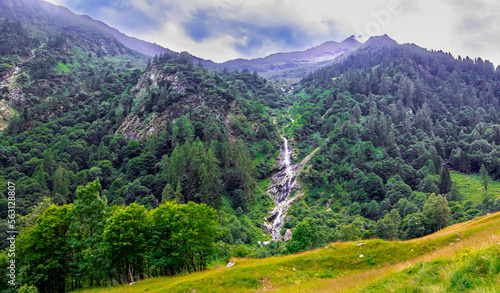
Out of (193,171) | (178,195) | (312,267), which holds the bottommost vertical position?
(312,267)

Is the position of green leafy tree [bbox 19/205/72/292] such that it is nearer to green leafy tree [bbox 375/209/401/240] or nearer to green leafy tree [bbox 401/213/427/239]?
green leafy tree [bbox 375/209/401/240]

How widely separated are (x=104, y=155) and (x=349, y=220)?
368 feet

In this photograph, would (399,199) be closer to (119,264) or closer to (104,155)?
(119,264)

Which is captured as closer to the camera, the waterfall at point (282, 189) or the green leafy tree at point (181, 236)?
the green leafy tree at point (181, 236)

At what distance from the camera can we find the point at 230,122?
15612cm

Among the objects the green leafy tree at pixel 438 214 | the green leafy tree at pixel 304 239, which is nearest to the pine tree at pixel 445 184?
the green leafy tree at pixel 438 214

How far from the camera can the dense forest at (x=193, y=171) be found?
136 feet

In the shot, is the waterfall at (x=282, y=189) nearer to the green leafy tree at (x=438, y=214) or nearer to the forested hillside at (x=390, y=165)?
the forested hillside at (x=390, y=165)

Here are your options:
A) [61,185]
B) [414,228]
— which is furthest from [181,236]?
[61,185]

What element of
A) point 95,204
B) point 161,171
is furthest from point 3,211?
point 95,204

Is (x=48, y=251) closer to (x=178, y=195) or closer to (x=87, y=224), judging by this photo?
(x=87, y=224)

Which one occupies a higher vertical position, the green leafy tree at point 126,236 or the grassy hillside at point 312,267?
the green leafy tree at point 126,236

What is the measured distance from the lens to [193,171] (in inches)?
4065

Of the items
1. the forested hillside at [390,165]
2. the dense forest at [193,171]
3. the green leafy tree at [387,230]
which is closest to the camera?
the dense forest at [193,171]
